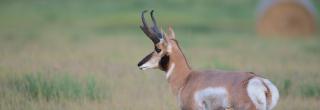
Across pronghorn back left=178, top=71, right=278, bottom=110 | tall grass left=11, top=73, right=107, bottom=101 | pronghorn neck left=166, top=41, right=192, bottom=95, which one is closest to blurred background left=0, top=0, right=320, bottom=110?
tall grass left=11, top=73, right=107, bottom=101

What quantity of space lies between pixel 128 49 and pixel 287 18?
7.31 meters

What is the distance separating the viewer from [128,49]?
2131 centimetres

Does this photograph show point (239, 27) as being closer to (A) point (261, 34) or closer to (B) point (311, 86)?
(A) point (261, 34)

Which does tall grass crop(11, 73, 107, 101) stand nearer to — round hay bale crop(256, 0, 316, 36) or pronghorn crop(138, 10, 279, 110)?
pronghorn crop(138, 10, 279, 110)

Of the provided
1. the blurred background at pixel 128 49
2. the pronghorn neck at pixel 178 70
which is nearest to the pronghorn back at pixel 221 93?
the pronghorn neck at pixel 178 70

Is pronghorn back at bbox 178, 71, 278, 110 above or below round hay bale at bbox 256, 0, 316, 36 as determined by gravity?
above

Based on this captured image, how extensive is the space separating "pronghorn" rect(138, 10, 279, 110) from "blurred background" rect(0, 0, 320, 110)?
1.71 meters

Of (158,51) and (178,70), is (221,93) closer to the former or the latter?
(178,70)

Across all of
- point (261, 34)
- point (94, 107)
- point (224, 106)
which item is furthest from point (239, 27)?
point (224, 106)

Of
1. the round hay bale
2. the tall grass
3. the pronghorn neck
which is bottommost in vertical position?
the round hay bale

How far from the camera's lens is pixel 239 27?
32.2 m

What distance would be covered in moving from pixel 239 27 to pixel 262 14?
17.8ft

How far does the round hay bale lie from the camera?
2652 cm

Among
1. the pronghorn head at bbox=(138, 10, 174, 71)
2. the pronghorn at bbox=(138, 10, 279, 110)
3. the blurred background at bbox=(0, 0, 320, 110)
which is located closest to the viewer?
the pronghorn at bbox=(138, 10, 279, 110)
